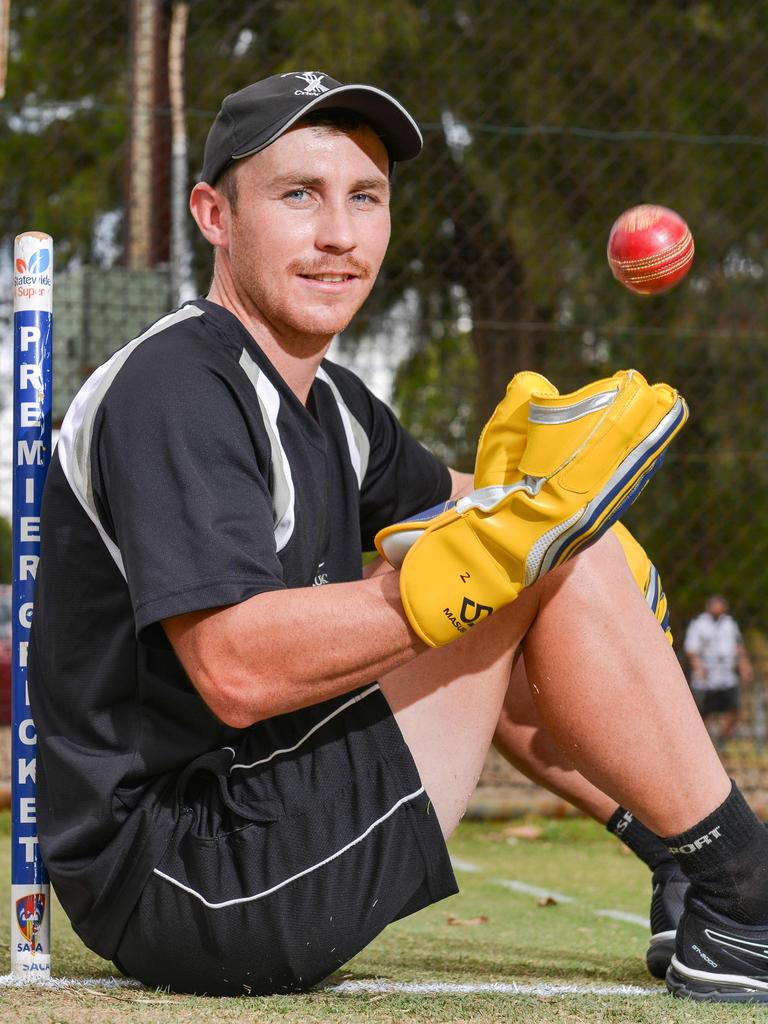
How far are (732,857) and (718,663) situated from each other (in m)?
5.79

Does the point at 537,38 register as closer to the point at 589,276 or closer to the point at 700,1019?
the point at 589,276

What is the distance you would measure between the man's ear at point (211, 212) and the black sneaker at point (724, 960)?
124 centimetres

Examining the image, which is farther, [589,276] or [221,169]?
[589,276]

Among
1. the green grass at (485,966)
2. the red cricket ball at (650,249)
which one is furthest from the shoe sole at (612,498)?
the red cricket ball at (650,249)

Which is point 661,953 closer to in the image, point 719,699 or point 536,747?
point 536,747

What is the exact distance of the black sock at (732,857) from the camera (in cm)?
182

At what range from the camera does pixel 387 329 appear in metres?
5.83

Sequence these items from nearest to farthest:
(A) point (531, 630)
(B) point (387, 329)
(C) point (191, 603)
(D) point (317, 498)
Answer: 1. (C) point (191, 603)
2. (A) point (531, 630)
3. (D) point (317, 498)
4. (B) point (387, 329)

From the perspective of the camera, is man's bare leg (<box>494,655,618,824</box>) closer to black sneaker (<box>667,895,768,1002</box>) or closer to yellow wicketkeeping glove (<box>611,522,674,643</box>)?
yellow wicketkeeping glove (<box>611,522,674,643</box>)

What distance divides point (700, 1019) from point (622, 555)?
0.62 meters

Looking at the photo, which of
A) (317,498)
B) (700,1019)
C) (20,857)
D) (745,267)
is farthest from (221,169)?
(745,267)

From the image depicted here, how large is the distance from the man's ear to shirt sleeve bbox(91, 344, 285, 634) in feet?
1.29

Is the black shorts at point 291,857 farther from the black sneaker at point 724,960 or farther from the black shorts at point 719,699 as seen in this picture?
the black shorts at point 719,699

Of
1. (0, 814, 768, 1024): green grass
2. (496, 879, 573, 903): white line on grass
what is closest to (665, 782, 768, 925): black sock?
(0, 814, 768, 1024): green grass
